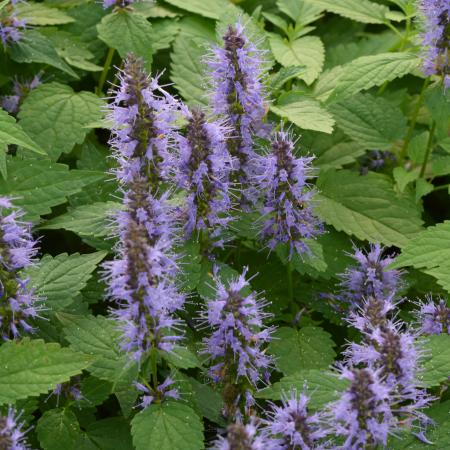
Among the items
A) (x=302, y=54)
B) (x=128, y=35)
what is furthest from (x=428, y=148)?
(x=128, y=35)

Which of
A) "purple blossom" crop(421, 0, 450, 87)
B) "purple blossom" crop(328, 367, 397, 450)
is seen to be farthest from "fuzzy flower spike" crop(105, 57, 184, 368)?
"purple blossom" crop(421, 0, 450, 87)

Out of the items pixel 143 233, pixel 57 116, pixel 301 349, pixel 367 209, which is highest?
pixel 143 233

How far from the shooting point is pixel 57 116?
4250 mm

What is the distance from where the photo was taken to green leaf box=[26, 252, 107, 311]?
3.36m

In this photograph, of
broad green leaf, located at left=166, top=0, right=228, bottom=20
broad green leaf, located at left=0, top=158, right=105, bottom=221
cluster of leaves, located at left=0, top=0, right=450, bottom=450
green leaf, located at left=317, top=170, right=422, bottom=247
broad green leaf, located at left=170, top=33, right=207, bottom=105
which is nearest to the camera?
cluster of leaves, located at left=0, top=0, right=450, bottom=450

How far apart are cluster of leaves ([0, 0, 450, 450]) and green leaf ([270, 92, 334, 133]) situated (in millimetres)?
11

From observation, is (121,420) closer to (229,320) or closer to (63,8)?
(229,320)

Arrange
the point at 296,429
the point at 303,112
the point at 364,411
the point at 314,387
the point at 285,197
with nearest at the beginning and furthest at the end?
the point at 364,411, the point at 296,429, the point at 314,387, the point at 285,197, the point at 303,112

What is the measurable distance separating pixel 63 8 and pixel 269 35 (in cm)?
129

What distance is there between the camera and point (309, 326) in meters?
3.72

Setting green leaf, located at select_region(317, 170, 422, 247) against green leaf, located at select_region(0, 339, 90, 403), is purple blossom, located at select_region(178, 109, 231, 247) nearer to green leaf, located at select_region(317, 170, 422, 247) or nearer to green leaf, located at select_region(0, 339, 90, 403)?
green leaf, located at select_region(0, 339, 90, 403)

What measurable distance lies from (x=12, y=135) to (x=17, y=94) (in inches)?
45.8

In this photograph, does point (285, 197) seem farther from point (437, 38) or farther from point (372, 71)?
point (437, 38)

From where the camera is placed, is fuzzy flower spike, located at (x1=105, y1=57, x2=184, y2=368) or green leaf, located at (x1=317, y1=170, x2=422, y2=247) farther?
green leaf, located at (x1=317, y1=170, x2=422, y2=247)
